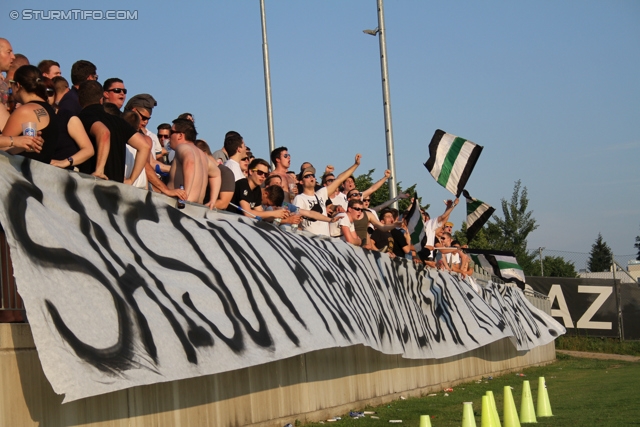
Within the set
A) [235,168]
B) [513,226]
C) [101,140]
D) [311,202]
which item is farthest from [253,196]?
[513,226]

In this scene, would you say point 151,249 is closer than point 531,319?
Yes

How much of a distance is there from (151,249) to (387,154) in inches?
609

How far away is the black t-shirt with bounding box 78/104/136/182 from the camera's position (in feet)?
25.2

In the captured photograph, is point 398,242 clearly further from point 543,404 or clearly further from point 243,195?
point 243,195

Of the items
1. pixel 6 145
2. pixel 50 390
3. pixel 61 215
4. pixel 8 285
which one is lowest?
pixel 50 390

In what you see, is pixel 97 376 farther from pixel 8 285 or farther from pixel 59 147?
pixel 59 147

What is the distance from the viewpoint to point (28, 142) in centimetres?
628

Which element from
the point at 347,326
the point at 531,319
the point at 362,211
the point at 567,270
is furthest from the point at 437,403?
the point at 567,270

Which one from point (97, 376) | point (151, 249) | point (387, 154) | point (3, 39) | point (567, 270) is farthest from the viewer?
point (567, 270)

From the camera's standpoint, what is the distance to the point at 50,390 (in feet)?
20.4

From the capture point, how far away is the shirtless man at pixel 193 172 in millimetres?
9414

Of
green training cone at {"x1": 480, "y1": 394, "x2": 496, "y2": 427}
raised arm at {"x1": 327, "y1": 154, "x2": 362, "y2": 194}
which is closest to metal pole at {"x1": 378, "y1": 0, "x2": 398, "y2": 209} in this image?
raised arm at {"x1": 327, "y1": 154, "x2": 362, "y2": 194}

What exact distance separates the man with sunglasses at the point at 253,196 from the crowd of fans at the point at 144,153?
1 centimetres

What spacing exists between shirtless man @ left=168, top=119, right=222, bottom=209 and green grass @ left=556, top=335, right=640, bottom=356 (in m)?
25.2
